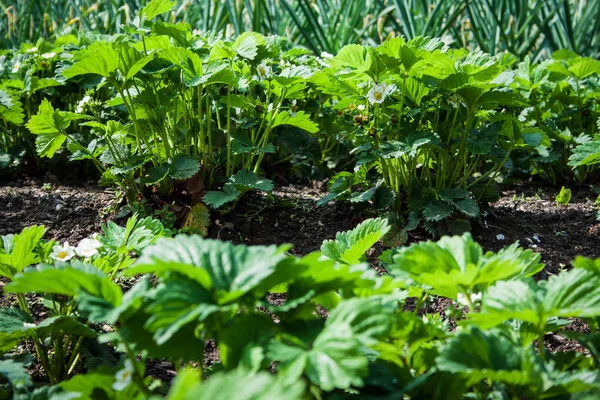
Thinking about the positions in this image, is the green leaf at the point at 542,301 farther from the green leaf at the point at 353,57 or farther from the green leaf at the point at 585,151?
the green leaf at the point at 585,151

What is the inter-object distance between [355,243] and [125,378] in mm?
569

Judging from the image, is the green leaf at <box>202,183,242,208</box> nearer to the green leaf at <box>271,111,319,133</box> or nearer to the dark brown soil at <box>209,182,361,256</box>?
the dark brown soil at <box>209,182,361,256</box>

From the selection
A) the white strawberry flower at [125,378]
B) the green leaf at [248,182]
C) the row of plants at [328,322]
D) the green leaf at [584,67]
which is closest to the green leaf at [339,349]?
the row of plants at [328,322]

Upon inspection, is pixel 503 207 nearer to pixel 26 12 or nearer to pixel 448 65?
pixel 448 65

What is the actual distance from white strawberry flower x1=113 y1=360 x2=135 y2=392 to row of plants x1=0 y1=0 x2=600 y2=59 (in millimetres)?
2443

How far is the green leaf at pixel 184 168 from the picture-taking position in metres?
2.04

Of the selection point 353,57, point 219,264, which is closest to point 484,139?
point 353,57

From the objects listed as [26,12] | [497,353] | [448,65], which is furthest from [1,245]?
[26,12]

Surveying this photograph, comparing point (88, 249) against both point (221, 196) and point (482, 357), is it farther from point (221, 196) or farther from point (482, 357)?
point (482, 357)

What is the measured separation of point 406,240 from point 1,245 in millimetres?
1174

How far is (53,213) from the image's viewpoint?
2285 millimetres

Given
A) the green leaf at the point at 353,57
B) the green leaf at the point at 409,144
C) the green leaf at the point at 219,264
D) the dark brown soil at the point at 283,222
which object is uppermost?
the green leaf at the point at 353,57

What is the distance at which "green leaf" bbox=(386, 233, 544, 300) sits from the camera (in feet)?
3.39

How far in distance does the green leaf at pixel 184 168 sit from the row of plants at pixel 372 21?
4.37 ft
